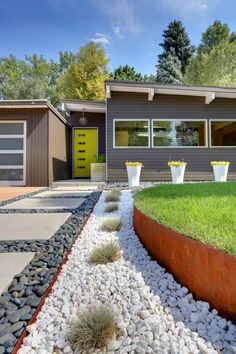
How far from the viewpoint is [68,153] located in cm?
1057

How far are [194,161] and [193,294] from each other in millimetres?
7286

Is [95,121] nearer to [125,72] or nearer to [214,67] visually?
[125,72]

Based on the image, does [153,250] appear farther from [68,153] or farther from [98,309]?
[68,153]

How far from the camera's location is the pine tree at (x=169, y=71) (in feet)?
68.9

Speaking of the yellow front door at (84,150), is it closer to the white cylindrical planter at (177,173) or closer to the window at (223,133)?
the white cylindrical planter at (177,173)

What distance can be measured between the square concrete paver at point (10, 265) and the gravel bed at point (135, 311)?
0.33 m

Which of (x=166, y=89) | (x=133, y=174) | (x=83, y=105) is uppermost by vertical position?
(x=166, y=89)

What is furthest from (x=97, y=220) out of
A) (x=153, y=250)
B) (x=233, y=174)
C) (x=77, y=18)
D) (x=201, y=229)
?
(x=77, y=18)

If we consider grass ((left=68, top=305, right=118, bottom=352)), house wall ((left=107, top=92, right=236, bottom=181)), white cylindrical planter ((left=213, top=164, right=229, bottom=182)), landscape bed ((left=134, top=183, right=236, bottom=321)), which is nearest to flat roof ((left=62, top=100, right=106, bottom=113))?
house wall ((left=107, top=92, right=236, bottom=181))

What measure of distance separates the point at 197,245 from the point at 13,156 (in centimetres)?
769

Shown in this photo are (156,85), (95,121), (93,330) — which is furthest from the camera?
(95,121)

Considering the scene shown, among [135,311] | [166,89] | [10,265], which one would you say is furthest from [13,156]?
[135,311]

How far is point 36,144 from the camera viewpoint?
7949mm

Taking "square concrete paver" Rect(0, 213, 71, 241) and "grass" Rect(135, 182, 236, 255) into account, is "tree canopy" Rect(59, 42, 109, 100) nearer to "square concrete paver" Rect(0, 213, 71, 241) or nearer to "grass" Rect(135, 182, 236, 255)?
"square concrete paver" Rect(0, 213, 71, 241)
